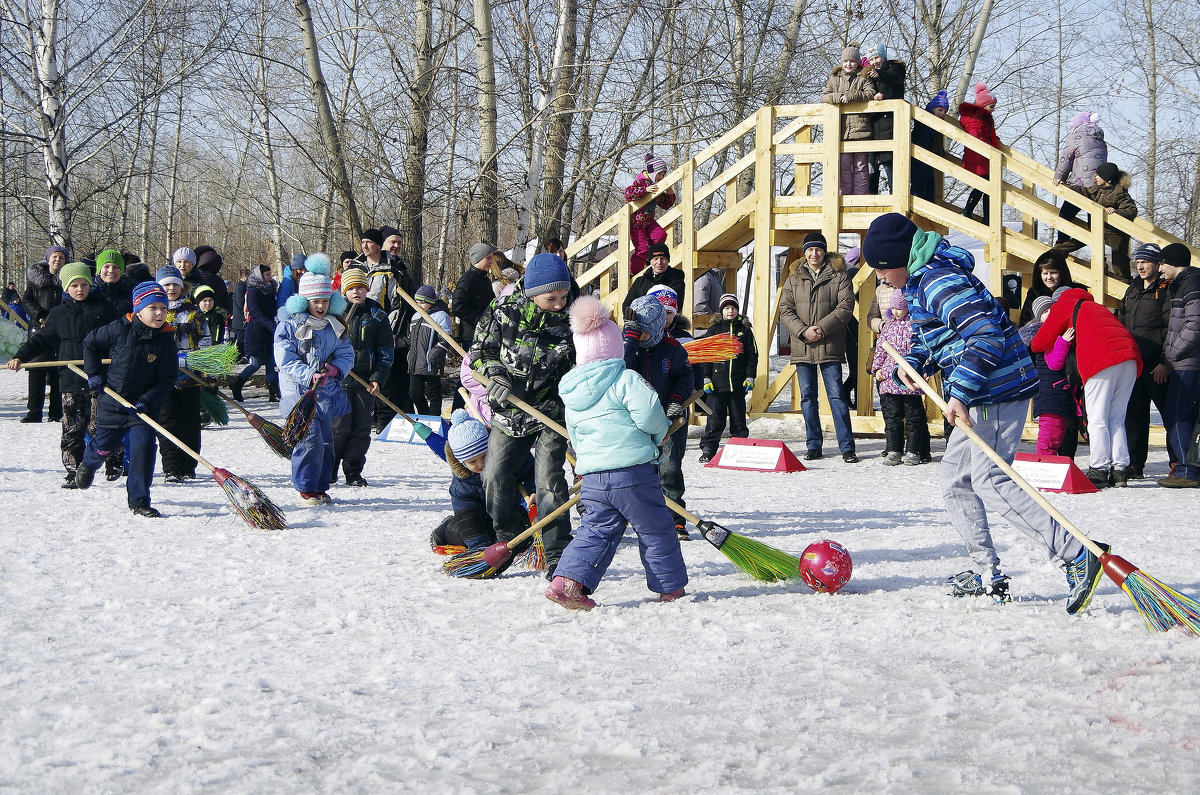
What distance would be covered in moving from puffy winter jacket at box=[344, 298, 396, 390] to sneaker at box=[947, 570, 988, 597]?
5.09m

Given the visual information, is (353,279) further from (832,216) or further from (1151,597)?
(1151,597)

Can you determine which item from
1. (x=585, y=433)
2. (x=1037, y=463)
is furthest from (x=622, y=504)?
(x=1037, y=463)

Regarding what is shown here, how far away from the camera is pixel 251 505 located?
23.4 feet

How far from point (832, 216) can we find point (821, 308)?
143cm

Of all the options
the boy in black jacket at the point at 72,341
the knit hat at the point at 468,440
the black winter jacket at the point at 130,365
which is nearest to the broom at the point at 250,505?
the black winter jacket at the point at 130,365

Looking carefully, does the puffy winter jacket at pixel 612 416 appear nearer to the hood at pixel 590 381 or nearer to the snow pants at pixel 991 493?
the hood at pixel 590 381

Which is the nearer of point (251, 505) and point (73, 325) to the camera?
point (251, 505)

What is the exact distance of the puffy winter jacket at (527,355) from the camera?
19.2 ft

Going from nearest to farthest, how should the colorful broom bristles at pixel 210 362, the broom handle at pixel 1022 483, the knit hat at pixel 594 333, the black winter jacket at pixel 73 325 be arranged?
the broom handle at pixel 1022 483 → the knit hat at pixel 594 333 → the colorful broom bristles at pixel 210 362 → the black winter jacket at pixel 73 325

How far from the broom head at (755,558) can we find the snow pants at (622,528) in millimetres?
490

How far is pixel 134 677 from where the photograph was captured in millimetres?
4168

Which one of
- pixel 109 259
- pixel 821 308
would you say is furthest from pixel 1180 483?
pixel 109 259

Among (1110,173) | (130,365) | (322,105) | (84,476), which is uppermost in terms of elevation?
(322,105)

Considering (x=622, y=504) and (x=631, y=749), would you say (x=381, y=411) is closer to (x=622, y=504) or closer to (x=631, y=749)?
(x=622, y=504)
